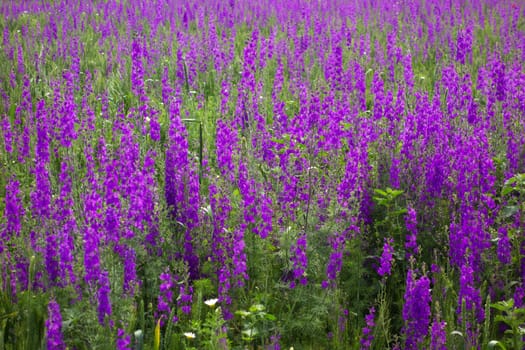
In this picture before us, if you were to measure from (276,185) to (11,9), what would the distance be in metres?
9.50

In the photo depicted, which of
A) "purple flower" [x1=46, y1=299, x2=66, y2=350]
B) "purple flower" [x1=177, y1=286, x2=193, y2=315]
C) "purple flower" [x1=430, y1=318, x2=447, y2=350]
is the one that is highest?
"purple flower" [x1=46, y1=299, x2=66, y2=350]

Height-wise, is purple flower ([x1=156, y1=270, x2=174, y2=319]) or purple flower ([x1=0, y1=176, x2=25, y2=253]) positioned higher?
purple flower ([x1=0, y1=176, x2=25, y2=253])

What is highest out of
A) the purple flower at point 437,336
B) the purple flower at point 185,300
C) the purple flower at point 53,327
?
the purple flower at point 53,327

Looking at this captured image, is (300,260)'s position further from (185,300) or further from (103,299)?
(103,299)

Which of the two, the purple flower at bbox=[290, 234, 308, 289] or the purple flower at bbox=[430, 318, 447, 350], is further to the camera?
the purple flower at bbox=[290, 234, 308, 289]

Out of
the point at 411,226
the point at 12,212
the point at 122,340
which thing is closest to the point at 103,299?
the point at 122,340

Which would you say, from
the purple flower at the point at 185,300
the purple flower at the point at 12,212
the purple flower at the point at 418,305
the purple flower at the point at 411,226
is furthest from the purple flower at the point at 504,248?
the purple flower at the point at 12,212

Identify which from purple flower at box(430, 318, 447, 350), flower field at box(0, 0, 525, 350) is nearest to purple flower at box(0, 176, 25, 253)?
flower field at box(0, 0, 525, 350)

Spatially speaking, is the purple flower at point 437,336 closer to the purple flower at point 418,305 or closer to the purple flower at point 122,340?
the purple flower at point 418,305

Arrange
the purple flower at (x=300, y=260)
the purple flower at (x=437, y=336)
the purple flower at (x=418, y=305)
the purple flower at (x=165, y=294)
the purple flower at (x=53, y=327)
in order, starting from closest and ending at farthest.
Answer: the purple flower at (x=53, y=327) < the purple flower at (x=437, y=336) < the purple flower at (x=418, y=305) < the purple flower at (x=165, y=294) < the purple flower at (x=300, y=260)

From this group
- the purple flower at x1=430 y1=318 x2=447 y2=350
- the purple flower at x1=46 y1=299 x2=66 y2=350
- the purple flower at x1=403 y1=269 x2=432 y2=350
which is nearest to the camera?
the purple flower at x1=46 y1=299 x2=66 y2=350

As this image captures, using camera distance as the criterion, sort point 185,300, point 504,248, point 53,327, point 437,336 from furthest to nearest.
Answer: point 504,248 → point 185,300 → point 437,336 → point 53,327

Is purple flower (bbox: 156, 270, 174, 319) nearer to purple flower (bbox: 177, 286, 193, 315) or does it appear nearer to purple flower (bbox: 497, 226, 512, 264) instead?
purple flower (bbox: 177, 286, 193, 315)

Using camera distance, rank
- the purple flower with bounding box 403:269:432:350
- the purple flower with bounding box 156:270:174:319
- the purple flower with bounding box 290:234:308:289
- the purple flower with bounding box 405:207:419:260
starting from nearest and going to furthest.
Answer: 1. the purple flower with bounding box 403:269:432:350
2. the purple flower with bounding box 156:270:174:319
3. the purple flower with bounding box 290:234:308:289
4. the purple flower with bounding box 405:207:419:260
